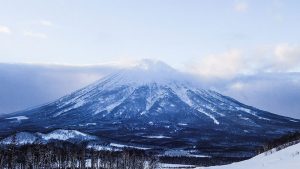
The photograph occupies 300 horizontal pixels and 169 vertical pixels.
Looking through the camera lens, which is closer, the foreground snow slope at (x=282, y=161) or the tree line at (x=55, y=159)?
the foreground snow slope at (x=282, y=161)

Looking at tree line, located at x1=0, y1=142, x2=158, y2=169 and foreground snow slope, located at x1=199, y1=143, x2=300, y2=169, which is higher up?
foreground snow slope, located at x1=199, y1=143, x2=300, y2=169

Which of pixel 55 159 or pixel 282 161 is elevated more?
pixel 282 161

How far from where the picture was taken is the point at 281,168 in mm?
38625

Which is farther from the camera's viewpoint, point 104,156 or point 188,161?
point 188,161

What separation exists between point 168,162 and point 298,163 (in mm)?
158760

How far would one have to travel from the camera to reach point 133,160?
13962cm

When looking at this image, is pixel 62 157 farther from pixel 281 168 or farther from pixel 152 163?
pixel 281 168

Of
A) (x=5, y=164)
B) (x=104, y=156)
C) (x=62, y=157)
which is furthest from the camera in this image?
(x=104, y=156)

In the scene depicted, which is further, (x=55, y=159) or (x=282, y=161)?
(x=55, y=159)

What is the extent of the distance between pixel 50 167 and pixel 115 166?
27700 mm

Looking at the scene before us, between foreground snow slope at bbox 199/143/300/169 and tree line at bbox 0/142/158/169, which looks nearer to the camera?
foreground snow slope at bbox 199/143/300/169

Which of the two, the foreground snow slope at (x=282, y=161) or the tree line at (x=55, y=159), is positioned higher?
the foreground snow slope at (x=282, y=161)

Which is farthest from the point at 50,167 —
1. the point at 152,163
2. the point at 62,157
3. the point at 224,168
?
the point at 224,168

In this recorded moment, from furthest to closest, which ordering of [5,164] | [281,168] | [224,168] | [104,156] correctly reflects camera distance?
[104,156], [5,164], [224,168], [281,168]
